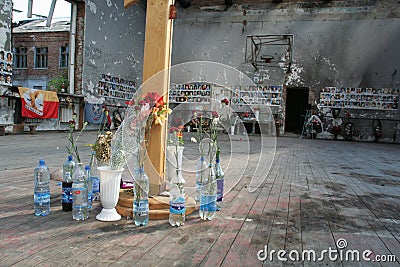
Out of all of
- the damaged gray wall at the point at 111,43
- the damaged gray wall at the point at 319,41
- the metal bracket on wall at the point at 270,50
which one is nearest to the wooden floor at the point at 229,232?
the damaged gray wall at the point at 111,43

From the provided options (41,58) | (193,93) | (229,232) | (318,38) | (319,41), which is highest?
(318,38)

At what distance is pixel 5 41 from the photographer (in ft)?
36.3

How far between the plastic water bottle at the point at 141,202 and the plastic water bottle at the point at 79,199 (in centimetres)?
39

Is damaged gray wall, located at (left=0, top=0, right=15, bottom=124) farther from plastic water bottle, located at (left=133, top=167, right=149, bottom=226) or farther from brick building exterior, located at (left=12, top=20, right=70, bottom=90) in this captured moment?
brick building exterior, located at (left=12, top=20, right=70, bottom=90)

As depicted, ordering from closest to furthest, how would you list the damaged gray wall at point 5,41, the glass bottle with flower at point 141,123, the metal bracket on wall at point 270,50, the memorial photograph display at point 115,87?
the glass bottle with flower at point 141,123 < the damaged gray wall at point 5,41 < the memorial photograph display at point 115,87 < the metal bracket on wall at point 270,50

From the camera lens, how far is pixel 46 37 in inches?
846

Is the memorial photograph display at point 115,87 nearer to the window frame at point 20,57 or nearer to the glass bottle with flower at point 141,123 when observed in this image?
the window frame at point 20,57

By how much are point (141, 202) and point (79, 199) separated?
0.48 metres

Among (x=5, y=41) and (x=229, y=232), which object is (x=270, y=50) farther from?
(x=229, y=232)

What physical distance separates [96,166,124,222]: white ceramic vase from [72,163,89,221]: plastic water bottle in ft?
0.39

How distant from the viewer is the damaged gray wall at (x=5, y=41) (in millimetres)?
10789

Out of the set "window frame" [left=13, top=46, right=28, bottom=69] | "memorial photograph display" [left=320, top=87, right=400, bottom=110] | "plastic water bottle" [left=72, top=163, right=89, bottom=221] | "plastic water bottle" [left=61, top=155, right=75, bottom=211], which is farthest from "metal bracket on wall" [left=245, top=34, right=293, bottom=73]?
"plastic water bottle" [left=72, top=163, right=89, bottom=221]

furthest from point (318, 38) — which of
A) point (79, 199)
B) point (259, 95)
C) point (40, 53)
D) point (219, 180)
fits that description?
point (79, 199)

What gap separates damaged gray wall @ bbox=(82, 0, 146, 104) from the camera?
14.6 metres
